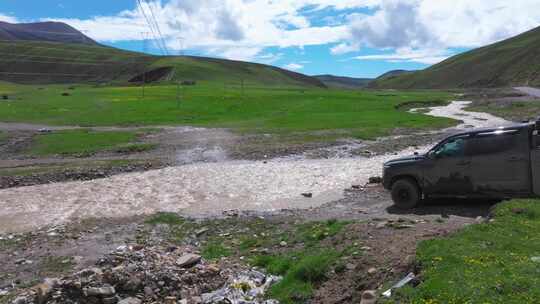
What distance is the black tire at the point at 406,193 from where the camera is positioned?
1709 cm

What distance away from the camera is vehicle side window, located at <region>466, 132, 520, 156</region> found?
605 inches

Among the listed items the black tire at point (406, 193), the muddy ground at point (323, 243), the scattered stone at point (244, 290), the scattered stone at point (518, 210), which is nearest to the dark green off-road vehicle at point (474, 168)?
the black tire at point (406, 193)

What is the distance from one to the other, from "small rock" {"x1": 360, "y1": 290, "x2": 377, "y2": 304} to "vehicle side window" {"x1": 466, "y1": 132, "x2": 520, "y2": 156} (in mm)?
8228

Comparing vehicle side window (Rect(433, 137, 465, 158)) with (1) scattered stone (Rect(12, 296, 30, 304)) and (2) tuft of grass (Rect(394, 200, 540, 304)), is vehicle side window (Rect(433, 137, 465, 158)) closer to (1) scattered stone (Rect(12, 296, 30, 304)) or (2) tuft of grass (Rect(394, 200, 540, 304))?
(2) tuft of grass (Rect(394, 200, 540, 304))

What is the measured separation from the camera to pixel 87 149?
37562 millimetres

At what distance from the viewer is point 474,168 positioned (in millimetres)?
15953

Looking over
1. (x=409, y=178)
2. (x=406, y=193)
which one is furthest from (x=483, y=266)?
(x=409, y=178)

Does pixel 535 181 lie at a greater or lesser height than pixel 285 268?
greater

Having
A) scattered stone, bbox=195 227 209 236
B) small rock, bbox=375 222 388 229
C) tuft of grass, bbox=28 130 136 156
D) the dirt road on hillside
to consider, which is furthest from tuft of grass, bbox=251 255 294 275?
tuft of grass, bbox=28 130 136 156

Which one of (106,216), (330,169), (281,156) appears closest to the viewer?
(106,216)

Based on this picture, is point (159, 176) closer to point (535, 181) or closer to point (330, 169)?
point (330, 169)

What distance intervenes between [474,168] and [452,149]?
874 millimetres

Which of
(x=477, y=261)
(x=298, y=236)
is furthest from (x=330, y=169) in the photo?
(x=477, y=261)

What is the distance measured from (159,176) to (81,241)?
490 inches
